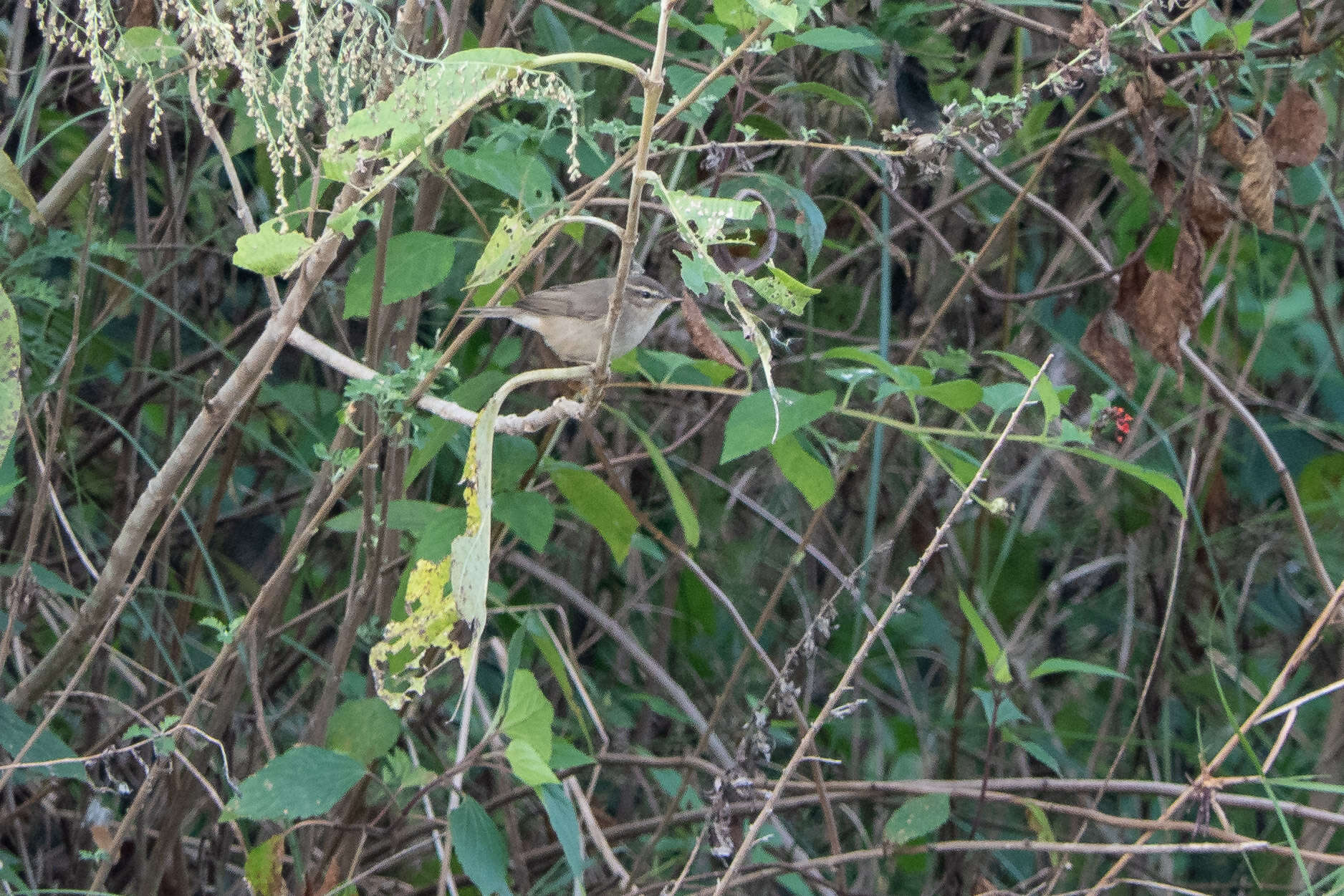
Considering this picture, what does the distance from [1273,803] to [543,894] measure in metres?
1.69

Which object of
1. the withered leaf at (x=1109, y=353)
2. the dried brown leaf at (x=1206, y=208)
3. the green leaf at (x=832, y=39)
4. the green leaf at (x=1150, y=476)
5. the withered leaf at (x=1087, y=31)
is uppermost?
the green leaf at (x=832, y=39)

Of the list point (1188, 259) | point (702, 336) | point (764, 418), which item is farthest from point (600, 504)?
point (1188, 259)

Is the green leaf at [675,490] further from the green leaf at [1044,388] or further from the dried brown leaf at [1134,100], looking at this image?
the dried brown leaf at [1134,100]

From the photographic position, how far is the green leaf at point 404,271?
2.18 meters

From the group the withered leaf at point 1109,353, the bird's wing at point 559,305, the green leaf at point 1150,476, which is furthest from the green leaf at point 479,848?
the withered leaf at point 1109,353

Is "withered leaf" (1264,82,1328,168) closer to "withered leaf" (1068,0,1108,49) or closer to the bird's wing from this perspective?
"withered leaf" (1068,0,1108,49)

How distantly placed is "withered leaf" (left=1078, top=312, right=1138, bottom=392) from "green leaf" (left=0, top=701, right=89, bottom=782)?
218cm

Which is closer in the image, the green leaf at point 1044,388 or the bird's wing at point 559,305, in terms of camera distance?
the green leaf at point 1044,388

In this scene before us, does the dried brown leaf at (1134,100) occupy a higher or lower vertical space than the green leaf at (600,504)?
higher

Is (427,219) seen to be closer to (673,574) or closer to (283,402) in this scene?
(283,402)

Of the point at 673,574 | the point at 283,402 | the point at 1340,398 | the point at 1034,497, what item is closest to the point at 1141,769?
the point at 1034,497

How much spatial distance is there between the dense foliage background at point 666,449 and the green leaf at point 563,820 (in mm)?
12

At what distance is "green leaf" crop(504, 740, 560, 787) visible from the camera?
1.91 meters

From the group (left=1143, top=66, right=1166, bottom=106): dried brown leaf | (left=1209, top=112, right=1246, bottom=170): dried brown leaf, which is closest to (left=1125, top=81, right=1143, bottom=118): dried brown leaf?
(left=1143, top=66, right=1166, bottom=106): dried brown leaf
